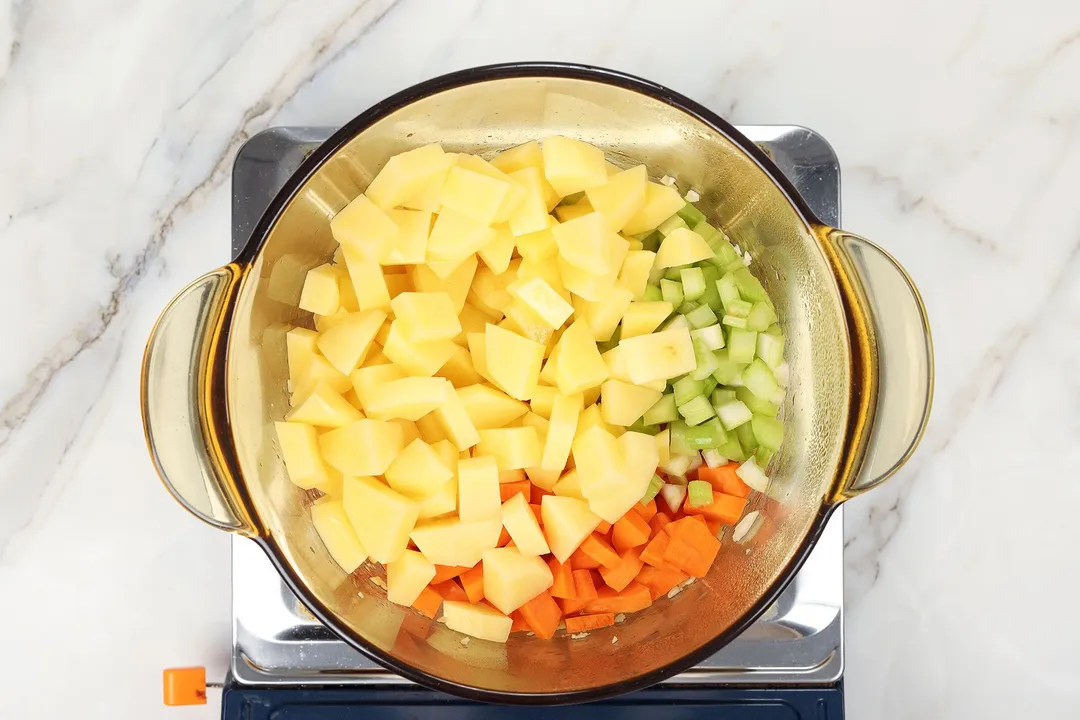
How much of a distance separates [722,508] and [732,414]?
12 cm

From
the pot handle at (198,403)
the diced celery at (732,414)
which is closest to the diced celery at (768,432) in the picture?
the diced celery at (732,414)

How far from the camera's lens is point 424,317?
882 mm

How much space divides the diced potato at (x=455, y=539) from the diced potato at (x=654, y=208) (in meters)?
0.39

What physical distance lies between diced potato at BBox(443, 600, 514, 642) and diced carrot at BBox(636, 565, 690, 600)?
171 mm

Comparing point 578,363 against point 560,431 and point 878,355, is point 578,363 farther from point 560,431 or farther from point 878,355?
point 878,355

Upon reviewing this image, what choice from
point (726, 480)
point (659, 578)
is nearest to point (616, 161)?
point (726, 480)

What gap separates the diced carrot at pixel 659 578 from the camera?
96cm

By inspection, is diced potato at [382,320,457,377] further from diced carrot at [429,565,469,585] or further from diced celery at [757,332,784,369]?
diced celery at [757,332,784,369]

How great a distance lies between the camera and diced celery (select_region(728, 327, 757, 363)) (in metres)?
0.96

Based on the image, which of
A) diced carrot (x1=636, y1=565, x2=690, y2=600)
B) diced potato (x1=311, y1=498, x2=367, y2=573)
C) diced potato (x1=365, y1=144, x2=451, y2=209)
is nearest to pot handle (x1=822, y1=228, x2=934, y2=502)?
diced carrot (x1=636, y1=565, x2=690, y2=600)

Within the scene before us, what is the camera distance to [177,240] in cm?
119

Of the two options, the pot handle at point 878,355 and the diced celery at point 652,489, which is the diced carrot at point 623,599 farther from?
the pot handle at point 878,355

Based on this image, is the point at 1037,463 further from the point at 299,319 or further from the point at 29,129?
the point at 29,129

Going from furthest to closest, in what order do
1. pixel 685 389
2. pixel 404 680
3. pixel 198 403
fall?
pixel 404 680, pixel 685 389, pixel 198 403
